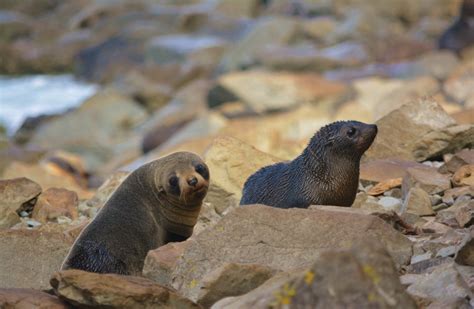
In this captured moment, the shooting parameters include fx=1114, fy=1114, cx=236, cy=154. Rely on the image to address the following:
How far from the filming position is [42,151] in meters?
22.5

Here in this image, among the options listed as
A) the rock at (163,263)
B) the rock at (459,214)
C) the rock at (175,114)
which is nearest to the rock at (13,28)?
the rock at (175,114)

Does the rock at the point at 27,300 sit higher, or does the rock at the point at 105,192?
the rock at the point at 27,300

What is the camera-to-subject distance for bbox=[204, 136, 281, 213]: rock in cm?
912

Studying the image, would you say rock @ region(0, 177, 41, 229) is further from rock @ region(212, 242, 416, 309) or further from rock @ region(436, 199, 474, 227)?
rock @ region(212, 242, 416, 309)

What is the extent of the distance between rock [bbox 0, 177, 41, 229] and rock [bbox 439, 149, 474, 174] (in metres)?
3.25

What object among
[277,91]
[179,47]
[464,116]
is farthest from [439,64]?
Answer: [464,116]

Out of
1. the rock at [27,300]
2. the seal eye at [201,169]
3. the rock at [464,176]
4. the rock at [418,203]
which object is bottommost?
the rock at [464,176]

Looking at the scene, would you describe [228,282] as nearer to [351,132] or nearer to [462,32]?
[351,132]

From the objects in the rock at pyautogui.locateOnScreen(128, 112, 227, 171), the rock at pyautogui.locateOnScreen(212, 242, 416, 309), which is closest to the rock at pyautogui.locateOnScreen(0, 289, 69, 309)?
the rock at pyautogui.locateOnScreen(212, 242, 416, 309)

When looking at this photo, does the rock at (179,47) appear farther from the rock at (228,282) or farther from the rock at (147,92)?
the rock at (228,282)

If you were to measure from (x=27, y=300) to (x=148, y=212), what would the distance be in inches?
71.8

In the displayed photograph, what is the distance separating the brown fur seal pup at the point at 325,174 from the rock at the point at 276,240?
1571mm

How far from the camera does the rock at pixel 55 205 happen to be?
888 cm

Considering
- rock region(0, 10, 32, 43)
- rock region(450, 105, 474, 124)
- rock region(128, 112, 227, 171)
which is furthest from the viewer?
rock region(0, 10, 32, 43)
